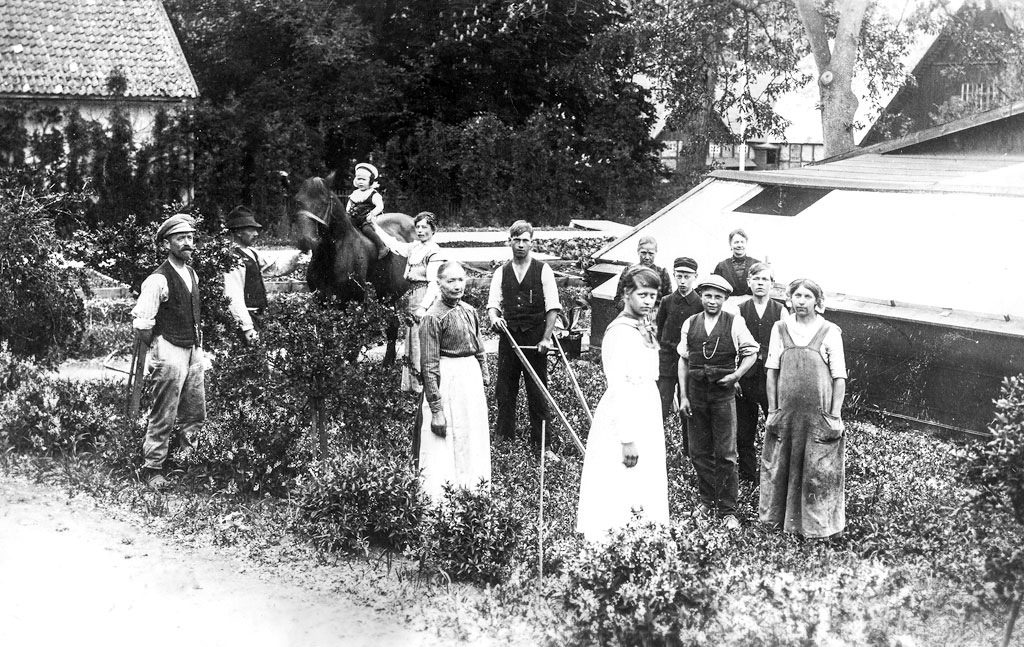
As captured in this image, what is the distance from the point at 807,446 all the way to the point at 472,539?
2.18 m

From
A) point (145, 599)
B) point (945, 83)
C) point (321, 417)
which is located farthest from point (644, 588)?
point (945, 83)

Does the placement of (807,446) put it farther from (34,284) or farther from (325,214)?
(34,284)

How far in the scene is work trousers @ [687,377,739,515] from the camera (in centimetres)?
702

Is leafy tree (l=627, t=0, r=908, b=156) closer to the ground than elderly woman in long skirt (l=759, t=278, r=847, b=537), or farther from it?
farther from it

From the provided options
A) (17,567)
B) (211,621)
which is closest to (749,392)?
(211,621)

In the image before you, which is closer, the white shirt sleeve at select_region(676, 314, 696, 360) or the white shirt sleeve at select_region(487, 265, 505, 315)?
A: the white shirt sleeve at select_region(676, 314, 696, 360)

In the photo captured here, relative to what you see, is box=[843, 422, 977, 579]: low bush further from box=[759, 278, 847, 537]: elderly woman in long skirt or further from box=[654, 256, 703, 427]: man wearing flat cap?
box=[654, 256, 703, 427]: man wearing flat cap

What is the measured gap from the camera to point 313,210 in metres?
9.17

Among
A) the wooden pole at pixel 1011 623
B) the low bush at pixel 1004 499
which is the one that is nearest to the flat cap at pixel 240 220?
the low bush at pixel 1004 499

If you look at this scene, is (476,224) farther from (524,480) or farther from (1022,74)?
(524,480)

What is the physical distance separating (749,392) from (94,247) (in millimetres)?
5201

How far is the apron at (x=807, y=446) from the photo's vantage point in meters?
6.61

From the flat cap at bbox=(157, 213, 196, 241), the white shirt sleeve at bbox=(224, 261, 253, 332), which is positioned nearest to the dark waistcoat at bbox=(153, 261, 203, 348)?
the flat cap at bbox=(157, 213, 196, 241)

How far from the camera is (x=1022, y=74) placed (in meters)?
19.0
